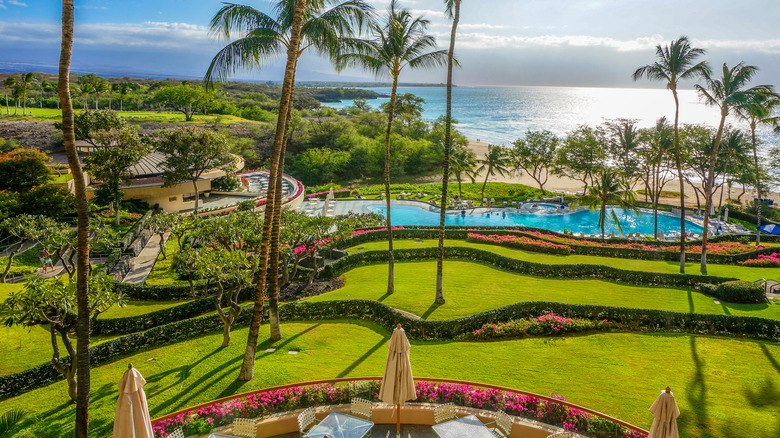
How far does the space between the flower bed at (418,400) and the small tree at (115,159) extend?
84.5 feet

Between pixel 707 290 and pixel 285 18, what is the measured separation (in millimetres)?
21323

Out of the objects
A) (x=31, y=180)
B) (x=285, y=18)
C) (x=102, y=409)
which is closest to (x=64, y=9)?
(x=285, y=18)

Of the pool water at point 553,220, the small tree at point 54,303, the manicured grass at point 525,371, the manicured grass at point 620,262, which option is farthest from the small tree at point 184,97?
the small tree at point 54,303

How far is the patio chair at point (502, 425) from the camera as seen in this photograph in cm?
980

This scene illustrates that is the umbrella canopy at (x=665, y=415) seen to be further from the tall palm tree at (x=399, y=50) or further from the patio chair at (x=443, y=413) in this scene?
the tall palm tree at (x=399, y=50)

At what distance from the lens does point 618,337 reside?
15.6m

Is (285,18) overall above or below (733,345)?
above

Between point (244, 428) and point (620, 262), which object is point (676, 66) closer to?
point (620, 262)

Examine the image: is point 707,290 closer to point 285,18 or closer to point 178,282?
point 285,18

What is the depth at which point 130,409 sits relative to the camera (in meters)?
7.65

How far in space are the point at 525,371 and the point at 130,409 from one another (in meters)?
10.1

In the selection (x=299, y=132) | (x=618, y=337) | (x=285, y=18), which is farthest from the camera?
(x=299, y=132)

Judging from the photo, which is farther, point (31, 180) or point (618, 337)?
point (31, 180)

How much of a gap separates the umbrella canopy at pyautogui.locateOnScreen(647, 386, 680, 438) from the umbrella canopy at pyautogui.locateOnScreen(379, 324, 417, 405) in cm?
446
